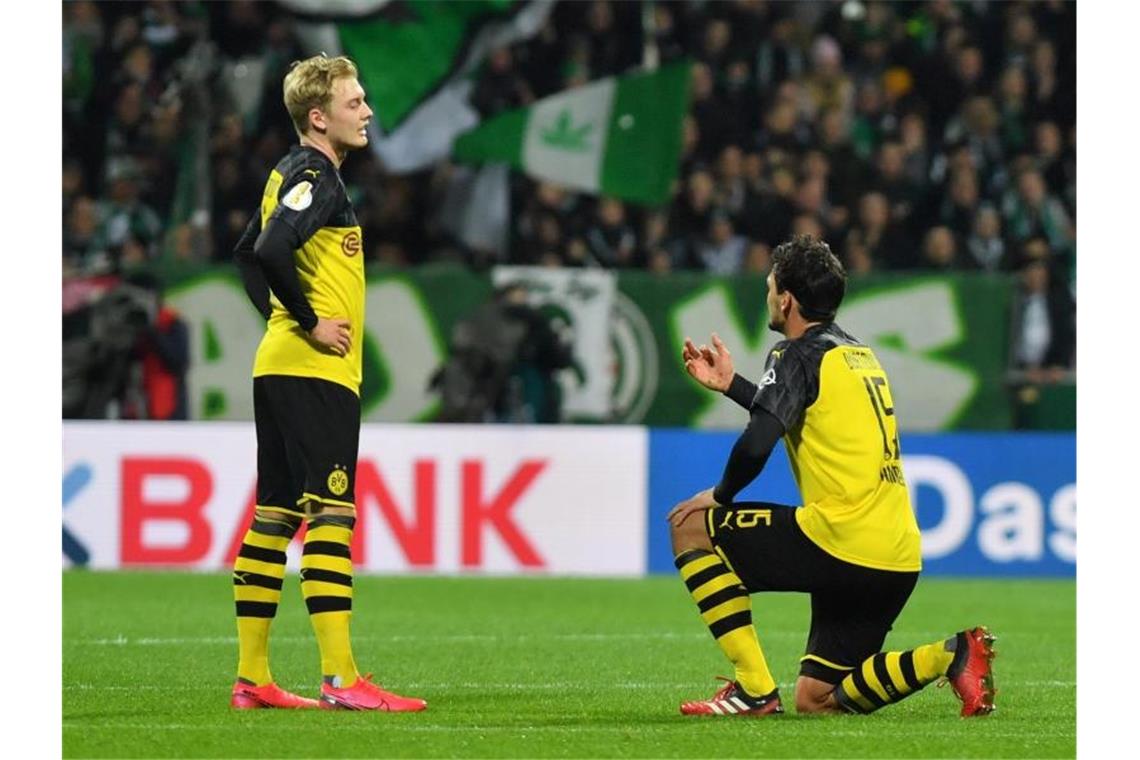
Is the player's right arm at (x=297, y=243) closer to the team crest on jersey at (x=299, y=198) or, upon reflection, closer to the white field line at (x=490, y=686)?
the team crest on jersey at (x=299, y=198)

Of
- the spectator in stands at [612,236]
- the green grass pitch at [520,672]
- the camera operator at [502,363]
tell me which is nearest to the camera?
the green grass pitch at [520,672]

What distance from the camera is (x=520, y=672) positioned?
8273 mm

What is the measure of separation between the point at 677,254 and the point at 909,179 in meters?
1.88

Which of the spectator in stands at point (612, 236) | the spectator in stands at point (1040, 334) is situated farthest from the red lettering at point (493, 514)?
the spectator in stands at point (1040, 334)

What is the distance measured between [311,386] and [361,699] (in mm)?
971

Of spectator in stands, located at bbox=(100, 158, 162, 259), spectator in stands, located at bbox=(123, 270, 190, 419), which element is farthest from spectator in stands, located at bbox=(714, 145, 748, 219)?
spectator in stands, located at bbox=(123, 270, 190, 419)

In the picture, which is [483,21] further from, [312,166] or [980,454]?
[312,166]

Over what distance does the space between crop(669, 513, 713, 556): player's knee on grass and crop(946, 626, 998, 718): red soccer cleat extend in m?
0.81

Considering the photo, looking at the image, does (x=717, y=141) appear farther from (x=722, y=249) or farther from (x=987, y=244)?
(x=987, y=244)

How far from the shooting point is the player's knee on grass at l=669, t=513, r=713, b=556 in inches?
259

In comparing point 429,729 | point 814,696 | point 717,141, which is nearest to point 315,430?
point 429,729

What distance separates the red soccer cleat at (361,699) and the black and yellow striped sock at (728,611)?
3.13 ft

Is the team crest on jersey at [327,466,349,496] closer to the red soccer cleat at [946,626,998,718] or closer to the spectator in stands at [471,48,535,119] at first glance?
the red soccer cleat at [946,626,998,718]

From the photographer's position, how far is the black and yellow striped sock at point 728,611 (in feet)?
21.3
